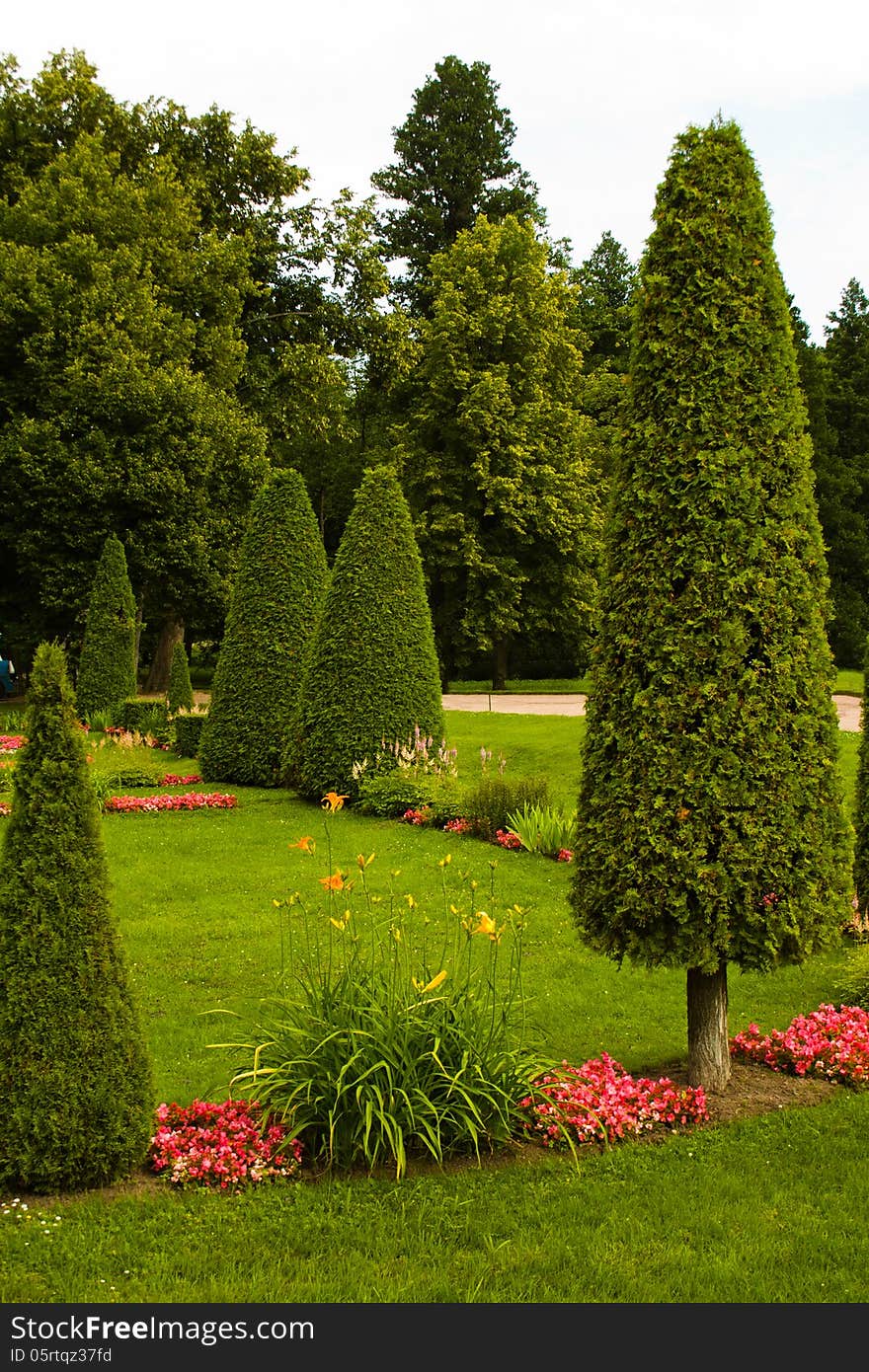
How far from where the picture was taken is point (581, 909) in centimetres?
501

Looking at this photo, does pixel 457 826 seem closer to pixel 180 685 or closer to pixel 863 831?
pixel 863 831

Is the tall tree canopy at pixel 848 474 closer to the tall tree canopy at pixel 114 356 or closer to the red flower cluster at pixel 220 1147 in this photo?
the tall tree canopy at pixel 114 356

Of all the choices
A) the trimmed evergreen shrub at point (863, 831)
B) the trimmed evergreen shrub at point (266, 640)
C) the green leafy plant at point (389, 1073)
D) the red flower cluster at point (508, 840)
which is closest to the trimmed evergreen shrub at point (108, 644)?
the trimmed evergreen shrub at point (266, 640)

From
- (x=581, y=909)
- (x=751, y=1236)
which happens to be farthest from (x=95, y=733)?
(x=751, y=1236)

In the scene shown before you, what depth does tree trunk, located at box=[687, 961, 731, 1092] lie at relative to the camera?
494 cm

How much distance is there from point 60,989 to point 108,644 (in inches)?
711

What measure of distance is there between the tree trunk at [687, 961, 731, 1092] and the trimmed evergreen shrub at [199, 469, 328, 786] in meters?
9.80

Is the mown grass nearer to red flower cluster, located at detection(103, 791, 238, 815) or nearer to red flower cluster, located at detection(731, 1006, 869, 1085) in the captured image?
red flower cluster, located at detection(731, 1006, 869, 1085)

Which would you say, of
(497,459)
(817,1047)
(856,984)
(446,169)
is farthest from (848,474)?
(817,1047)

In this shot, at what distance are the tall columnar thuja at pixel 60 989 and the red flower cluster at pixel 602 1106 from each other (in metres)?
1.59

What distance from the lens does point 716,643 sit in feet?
15.4

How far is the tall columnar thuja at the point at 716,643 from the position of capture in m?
4.67
